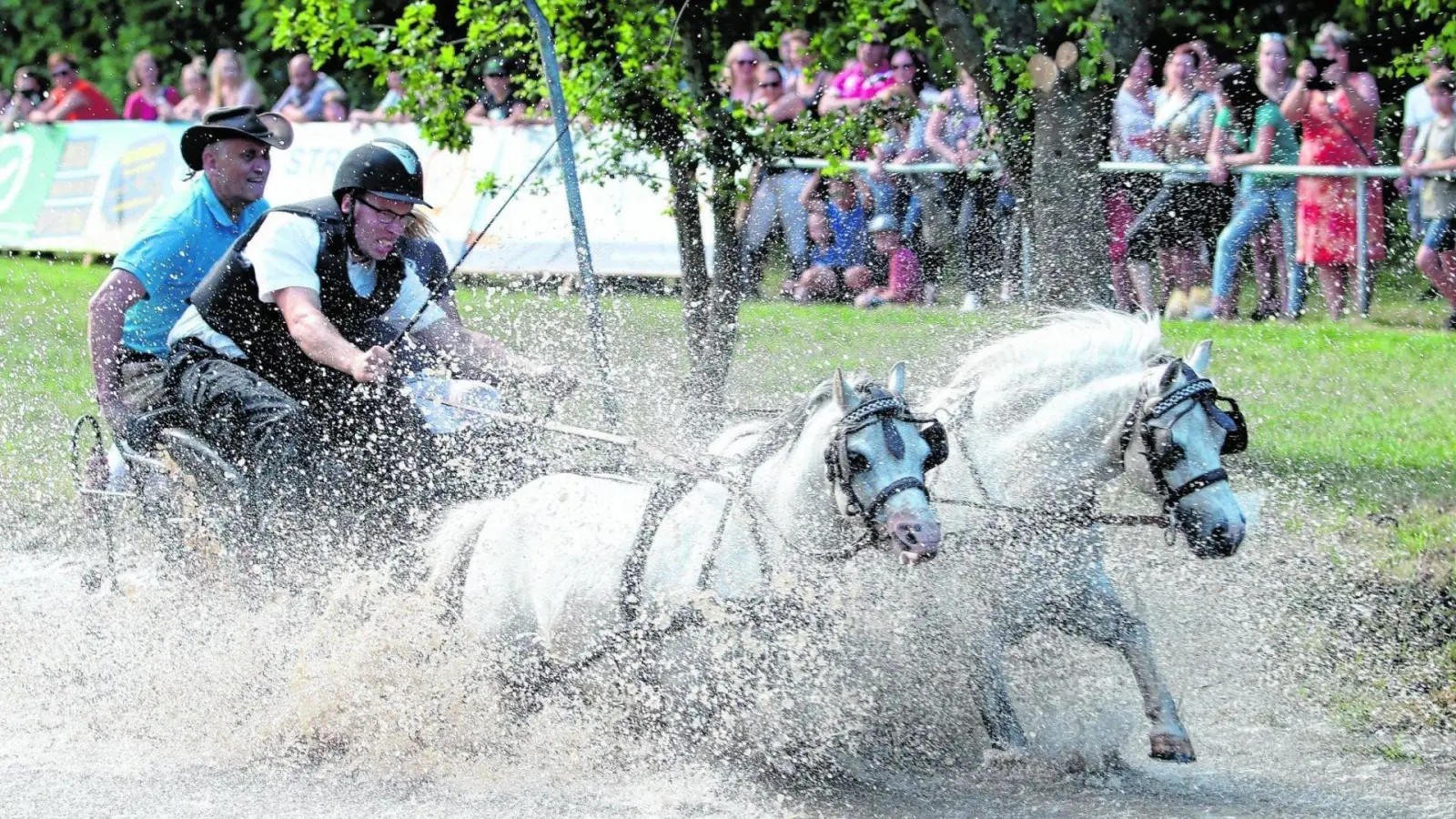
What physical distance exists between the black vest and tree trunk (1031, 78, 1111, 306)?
3023mm

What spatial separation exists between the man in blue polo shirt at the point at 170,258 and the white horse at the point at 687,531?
1.54 m

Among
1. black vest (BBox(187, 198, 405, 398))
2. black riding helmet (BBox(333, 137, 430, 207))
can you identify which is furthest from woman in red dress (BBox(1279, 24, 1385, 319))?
black riding helmet (BBox(333, 137, 430, 207))

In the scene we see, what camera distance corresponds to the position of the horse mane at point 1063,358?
490 cm

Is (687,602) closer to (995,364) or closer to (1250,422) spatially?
(995,364)

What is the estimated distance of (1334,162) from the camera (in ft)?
33.6

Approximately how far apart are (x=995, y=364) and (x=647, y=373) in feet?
13.8

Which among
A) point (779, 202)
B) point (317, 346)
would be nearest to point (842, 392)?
point (317, 346)

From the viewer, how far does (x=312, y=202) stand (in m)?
5.60

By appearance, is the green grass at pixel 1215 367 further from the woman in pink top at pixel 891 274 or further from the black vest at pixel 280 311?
the black vest at pixel 280 311

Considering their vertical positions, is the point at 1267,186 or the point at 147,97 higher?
the point at 147,97

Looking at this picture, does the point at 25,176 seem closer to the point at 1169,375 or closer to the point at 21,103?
the point at 21,103

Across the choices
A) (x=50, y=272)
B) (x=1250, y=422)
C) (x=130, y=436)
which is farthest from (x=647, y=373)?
(x=50, y=272)

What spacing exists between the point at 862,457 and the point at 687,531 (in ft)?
1.90

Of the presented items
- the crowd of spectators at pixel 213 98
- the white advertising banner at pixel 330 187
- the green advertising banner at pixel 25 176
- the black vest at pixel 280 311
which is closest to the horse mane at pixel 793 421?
the black vest at pixel 280 311
